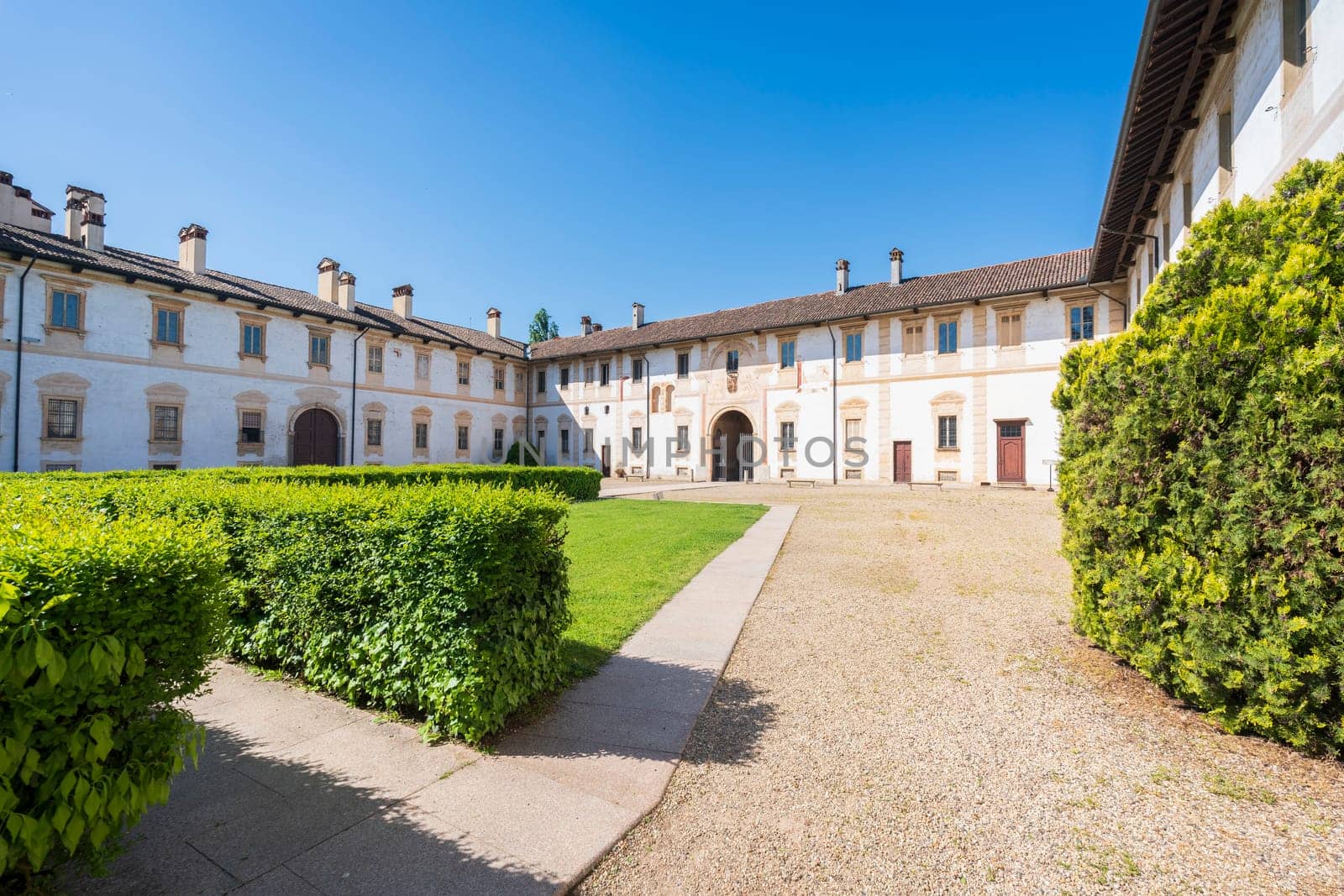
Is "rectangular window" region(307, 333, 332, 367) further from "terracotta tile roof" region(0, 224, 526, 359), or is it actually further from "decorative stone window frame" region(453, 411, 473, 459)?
"decorative stone window frame" region(453, 411, 473, 459)

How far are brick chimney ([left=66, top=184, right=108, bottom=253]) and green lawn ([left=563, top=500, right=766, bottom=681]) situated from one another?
21.2 m

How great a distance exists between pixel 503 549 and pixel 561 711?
1.32 meters

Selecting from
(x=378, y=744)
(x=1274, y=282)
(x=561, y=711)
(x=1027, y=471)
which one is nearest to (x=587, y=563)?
(x=561, y=711)

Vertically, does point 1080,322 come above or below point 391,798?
above

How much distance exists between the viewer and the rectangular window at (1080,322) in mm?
22047

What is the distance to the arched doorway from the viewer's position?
25859mm

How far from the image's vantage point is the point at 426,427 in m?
31.3

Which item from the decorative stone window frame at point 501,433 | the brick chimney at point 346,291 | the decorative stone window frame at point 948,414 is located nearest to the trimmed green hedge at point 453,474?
the brick chimney at point 346,291

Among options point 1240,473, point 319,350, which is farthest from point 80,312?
point 1240,473

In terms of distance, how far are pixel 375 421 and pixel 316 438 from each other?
9.61 feet

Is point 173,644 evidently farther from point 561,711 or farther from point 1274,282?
point 1274,282

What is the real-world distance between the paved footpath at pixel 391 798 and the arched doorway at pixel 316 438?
82.7 feet

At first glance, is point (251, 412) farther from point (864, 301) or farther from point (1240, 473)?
point (1240, 473)

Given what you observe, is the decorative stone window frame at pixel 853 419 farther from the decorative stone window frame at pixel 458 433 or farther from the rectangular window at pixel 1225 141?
the decorative stone window frame at pixel 458 433
